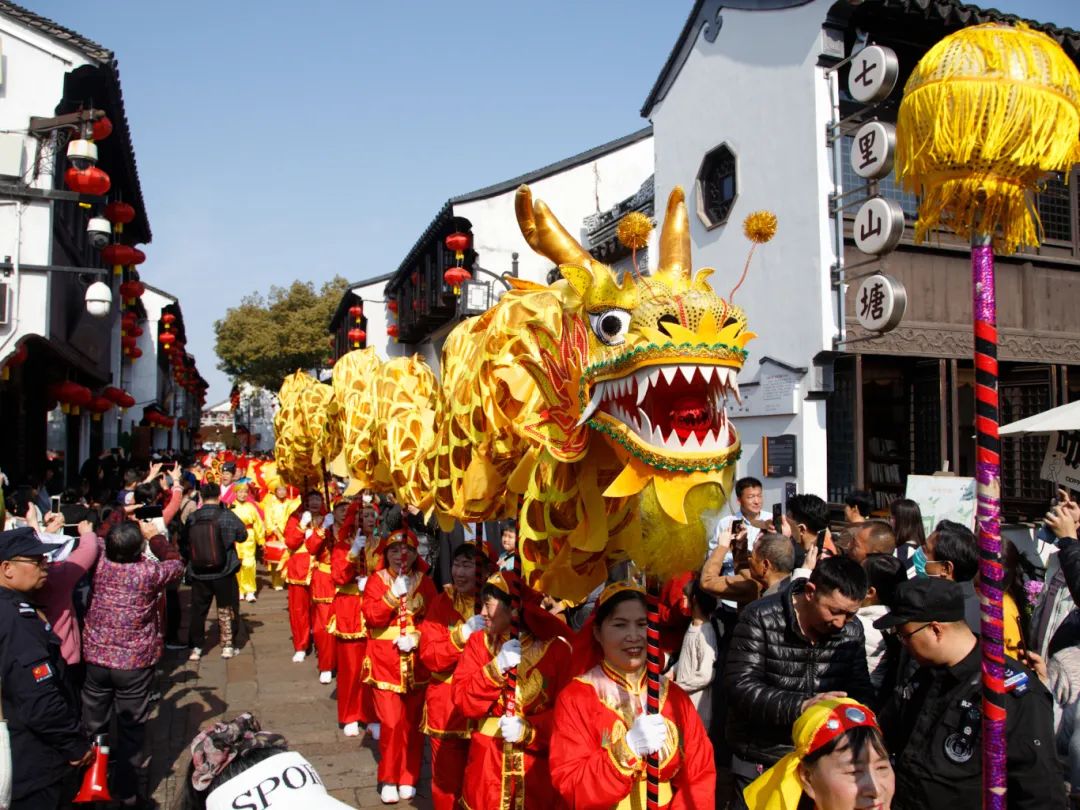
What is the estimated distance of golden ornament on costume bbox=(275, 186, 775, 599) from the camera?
229 centimetres

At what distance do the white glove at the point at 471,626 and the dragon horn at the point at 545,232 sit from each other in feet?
5.73

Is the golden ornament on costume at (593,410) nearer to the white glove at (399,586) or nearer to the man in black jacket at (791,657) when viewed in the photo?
the man in black jacket at (791,657)

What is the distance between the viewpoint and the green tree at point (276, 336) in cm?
2831

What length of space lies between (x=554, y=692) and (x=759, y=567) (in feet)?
3.53

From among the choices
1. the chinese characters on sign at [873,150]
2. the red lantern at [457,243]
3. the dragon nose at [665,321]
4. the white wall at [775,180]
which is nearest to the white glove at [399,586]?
the dragon nose at [665,321]

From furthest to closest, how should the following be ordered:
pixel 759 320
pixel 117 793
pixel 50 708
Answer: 1. pixel 759 320
2. pixel 117 793
3. pixel 50 708

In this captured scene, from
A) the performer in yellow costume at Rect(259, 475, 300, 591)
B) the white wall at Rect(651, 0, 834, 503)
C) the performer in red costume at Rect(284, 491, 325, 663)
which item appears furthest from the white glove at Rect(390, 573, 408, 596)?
the performer in yellow costume at Rect(259, 475, 300, 591)

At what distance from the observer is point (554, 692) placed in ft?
11.2

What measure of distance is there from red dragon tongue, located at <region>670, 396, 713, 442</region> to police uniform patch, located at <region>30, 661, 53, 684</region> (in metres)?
2.68

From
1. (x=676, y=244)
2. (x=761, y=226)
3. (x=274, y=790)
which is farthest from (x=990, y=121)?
(x=274, y=790)

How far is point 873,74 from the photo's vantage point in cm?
739

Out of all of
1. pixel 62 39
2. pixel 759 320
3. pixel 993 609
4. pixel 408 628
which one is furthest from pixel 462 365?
pixel 62 39

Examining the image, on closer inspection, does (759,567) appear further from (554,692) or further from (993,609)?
(993,609)

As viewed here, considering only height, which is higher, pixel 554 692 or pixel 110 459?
pixel 110 459
